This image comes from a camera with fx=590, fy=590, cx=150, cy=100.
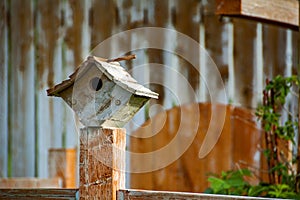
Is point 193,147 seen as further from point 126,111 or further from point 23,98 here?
point 126,111

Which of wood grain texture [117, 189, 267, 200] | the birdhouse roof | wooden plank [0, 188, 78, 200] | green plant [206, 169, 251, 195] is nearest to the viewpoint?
wood grain texture [117, 189, 267, 200]

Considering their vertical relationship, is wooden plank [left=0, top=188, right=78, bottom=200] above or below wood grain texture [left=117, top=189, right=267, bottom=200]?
below

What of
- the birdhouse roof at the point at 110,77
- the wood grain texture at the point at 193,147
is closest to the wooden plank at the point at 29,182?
the wood grain texture at the point at 193,147

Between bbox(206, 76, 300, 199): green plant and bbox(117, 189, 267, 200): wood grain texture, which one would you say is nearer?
bbox(117, 189, 267, 200): wood grain texture

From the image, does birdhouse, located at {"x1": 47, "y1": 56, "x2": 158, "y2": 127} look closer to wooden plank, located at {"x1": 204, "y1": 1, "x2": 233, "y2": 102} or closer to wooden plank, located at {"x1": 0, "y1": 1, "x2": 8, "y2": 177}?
wooden plank, located at {"x1": 204, "y1": 1, "x2": 233, "y2": 102}

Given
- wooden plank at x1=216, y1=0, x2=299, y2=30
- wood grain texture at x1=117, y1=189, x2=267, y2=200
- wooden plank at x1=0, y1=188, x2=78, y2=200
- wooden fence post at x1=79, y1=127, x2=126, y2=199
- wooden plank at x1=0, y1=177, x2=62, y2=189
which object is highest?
wooden plank at x1=216, y1=0, x2=299, y2=30

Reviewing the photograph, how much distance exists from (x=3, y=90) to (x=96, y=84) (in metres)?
2.16

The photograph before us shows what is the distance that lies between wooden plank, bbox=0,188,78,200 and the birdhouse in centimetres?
22

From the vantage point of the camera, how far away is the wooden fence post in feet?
5.30

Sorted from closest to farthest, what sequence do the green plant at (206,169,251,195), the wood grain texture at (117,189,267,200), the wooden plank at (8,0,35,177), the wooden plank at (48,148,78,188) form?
the wood grain texture at (117,189,267,200)
the green plant at (206,169,251,195)
the wooden plank at (48,148,78,188)
the wooden plank at (8,0,35,177)

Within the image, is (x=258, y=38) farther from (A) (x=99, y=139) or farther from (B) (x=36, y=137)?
(A) (x=99, y=139)

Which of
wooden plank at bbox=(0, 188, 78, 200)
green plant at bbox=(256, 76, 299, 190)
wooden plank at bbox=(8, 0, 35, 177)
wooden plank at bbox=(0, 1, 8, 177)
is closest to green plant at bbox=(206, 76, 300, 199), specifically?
green plant at bbox=(256, 76, 299, 190)

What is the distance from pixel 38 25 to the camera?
363 centimetres

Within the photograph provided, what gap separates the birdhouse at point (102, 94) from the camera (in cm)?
161
